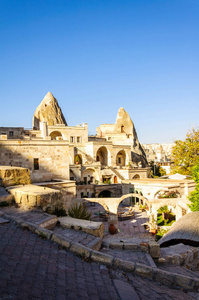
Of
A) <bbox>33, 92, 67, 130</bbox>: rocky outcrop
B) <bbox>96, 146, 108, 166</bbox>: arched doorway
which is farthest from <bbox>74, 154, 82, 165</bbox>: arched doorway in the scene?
<bbox>33, 92, 67, 130</bbox>: rocky outcrop

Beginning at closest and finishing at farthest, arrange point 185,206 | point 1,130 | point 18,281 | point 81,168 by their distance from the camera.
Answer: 1. point 18,281
2. point 185,206
3. point 81,168
4. point 1,130

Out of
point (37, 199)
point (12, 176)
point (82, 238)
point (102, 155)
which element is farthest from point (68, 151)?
point (102, 155)

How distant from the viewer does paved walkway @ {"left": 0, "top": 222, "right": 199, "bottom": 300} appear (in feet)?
11.6

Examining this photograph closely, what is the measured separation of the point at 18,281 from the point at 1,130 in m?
37.6

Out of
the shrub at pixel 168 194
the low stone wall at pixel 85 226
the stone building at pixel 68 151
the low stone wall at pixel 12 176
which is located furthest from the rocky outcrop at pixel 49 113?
the low stone wall at pixel 85 226

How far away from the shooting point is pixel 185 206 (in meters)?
18.0

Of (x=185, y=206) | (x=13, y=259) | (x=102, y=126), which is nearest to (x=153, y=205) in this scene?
(x=185, y=206)

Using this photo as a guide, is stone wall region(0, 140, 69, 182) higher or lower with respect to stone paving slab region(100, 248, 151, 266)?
higher

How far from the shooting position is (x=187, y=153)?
31.2 metres

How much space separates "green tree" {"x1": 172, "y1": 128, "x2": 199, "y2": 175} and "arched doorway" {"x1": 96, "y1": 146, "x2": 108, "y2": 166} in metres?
12.6

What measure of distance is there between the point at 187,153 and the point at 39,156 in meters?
19.9

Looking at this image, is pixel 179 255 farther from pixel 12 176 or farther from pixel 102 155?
pixel 102 155

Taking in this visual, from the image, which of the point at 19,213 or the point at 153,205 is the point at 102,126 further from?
the point at 19,213

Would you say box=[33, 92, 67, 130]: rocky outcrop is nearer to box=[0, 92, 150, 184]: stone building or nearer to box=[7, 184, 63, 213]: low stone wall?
box=[0, 92, 150, 184]: stone building
